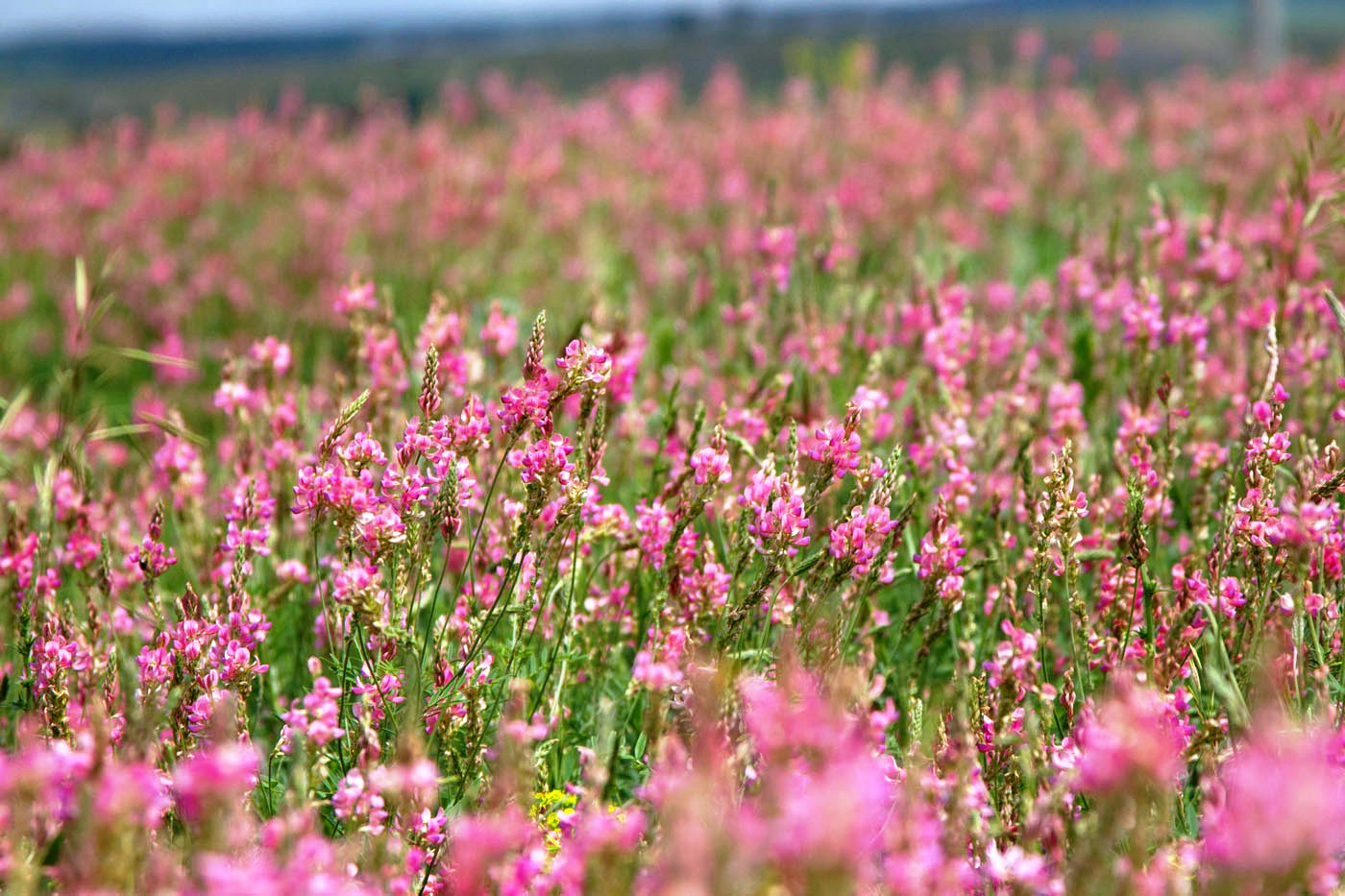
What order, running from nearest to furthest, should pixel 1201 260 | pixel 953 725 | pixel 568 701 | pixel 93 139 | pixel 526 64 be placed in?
pixel 953 725 < pixel 568 701 < pixel 1201 260 < pixel 93 139 < pixel 526 64

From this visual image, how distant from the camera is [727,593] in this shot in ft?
7.98

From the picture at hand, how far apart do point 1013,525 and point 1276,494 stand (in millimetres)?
651

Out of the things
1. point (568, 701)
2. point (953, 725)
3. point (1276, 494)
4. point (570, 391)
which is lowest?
point (568, 701)

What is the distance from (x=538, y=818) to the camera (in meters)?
2.10

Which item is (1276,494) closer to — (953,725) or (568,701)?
(953,725)

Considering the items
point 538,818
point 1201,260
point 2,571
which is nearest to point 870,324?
point 1201,260

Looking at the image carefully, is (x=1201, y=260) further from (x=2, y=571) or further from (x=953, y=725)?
(x=2, y=571)

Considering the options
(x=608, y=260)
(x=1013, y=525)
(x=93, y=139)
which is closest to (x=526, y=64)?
(x=93, y=139)

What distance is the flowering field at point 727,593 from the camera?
4.71 ft

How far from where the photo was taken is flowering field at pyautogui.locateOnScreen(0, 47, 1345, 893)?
4.71ft

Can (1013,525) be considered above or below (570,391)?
below

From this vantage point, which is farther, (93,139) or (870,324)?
(93,139)

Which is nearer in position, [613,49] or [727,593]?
[727,593]

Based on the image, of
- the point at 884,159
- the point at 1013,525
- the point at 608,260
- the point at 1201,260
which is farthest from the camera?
the point at 884,159
